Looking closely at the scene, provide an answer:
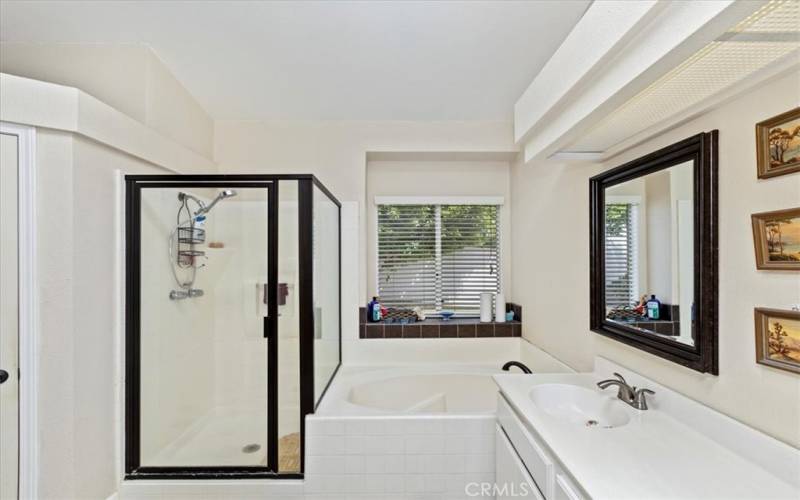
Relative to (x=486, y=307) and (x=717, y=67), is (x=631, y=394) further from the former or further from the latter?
(x=486, y=307)

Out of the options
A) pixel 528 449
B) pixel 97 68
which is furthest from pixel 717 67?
pixel 97 68

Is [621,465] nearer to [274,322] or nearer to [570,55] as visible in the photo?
[570,55]

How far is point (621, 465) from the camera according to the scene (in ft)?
3.76

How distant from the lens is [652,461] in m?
1.17

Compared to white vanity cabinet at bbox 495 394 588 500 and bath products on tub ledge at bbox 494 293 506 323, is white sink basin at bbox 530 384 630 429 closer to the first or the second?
white vanity cabinet at bbox 495 394 588 500

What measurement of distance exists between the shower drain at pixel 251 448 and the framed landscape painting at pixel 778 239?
2.44m

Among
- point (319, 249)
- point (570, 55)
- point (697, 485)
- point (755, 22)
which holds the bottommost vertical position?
point (697, 485)

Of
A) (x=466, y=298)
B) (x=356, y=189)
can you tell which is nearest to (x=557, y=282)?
(x=466, y=298)

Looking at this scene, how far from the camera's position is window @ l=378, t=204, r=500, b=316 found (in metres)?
3.52

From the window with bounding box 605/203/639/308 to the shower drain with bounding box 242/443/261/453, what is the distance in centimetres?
210

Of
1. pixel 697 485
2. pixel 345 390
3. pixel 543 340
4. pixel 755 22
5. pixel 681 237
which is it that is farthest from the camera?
pixel 543 340

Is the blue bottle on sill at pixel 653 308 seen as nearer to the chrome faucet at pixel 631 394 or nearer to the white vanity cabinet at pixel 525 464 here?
the chrome faucet at pixel 631 394

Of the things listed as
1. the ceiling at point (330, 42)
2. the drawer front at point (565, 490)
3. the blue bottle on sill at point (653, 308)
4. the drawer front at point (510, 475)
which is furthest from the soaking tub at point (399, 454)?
the ceiling at point (330, 42)

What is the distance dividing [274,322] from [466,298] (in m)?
1.91
